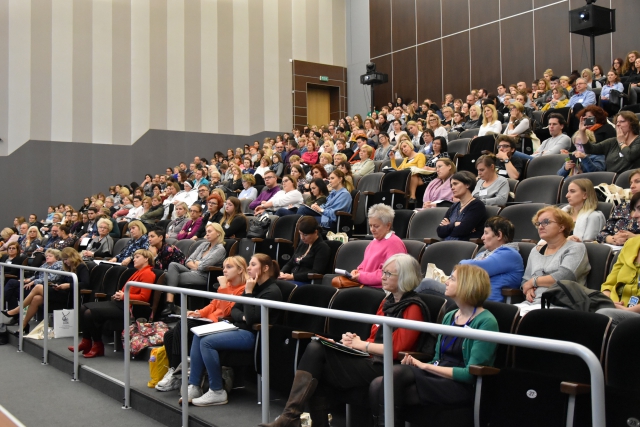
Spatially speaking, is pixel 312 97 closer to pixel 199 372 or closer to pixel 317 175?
pixel 317 175

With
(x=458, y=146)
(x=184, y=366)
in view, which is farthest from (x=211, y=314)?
(x=458, y=146)

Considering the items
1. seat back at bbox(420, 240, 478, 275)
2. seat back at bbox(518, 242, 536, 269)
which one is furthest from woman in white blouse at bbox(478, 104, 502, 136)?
seat back at bbox(518, 242, 536, 269)

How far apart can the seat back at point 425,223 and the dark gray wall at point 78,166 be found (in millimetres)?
9897

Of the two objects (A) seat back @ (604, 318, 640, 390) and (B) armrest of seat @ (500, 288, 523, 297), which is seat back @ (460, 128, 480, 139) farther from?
(A) seat back @ (604, 318, 640, 390)

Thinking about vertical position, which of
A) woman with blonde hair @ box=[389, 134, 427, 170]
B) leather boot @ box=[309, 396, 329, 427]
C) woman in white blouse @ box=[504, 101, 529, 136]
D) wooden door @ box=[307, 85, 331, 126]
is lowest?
leather boot @ box=[309, 396, 329, 427]

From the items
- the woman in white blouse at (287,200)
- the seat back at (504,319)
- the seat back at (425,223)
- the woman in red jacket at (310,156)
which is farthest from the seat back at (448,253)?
the woman in red jacket at (310,156)

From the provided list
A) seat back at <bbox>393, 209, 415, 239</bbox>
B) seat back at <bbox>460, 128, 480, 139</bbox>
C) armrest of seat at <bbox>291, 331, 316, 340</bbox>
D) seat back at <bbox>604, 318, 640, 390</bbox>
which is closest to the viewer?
seat back at <bbox>604, 318, 640, 390</bbox>

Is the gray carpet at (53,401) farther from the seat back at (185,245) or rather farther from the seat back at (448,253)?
the seat back at (448,253)

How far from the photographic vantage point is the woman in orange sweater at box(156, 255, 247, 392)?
3.54 m

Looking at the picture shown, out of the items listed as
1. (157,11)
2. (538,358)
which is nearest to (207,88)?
(157,11)

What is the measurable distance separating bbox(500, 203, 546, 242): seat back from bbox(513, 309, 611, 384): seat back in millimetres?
1793

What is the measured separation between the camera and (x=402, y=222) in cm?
518

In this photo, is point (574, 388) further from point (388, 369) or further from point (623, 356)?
point (388, 369)

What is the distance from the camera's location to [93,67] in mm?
13117
